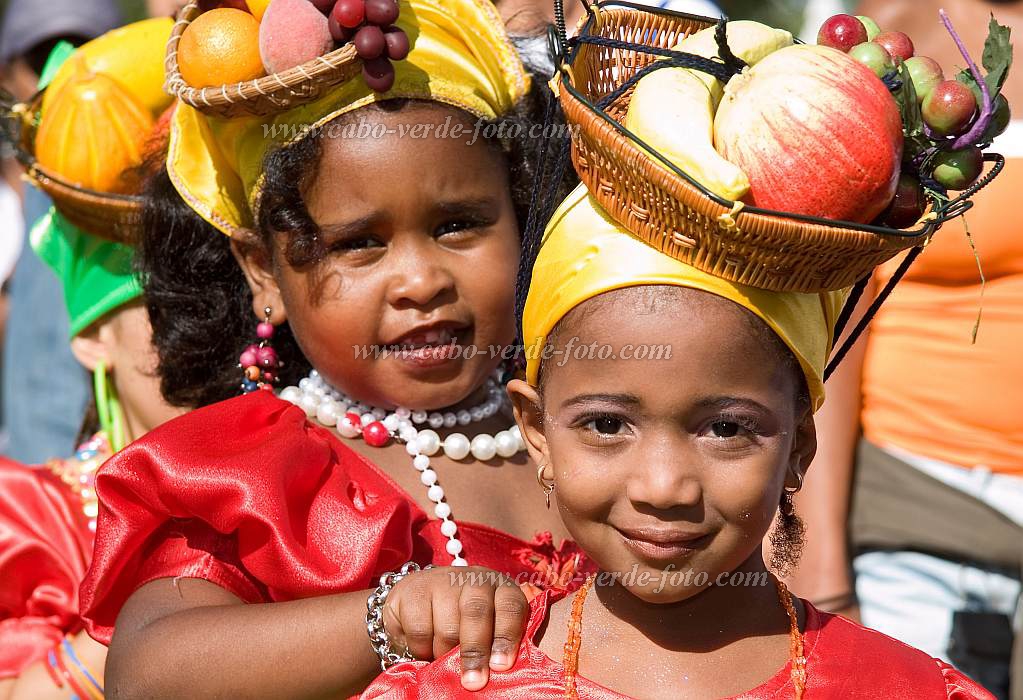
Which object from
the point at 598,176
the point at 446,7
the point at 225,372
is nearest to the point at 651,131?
the point at 598,176

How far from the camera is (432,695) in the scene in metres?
2.04

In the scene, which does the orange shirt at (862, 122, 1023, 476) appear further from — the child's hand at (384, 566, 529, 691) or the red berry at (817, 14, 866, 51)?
the child's hand at (384, 566, 529, 691)

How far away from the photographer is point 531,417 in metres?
2.24

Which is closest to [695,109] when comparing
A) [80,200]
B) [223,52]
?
[223,52]

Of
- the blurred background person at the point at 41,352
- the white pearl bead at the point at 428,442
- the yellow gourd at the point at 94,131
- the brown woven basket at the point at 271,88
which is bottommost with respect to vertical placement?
the blurred background person at the point at 41,352

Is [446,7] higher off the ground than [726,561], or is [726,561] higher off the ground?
[446,7]

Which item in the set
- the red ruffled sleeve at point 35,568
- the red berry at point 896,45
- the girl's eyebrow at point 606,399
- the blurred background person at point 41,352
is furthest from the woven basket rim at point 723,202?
the blurred background person at point 41,352

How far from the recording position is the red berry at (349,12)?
2434mm

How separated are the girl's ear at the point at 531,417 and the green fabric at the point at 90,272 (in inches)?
57.0

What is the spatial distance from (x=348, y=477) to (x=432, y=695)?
0.60 metres

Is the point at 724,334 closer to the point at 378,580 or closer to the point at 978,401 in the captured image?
the point at 378,580

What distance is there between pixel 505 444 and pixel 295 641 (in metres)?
0.75

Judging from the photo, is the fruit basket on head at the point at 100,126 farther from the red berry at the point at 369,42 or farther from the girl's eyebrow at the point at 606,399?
the girl's eyebrow at the point at 606,399

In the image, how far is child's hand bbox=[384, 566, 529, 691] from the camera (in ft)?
6.67
